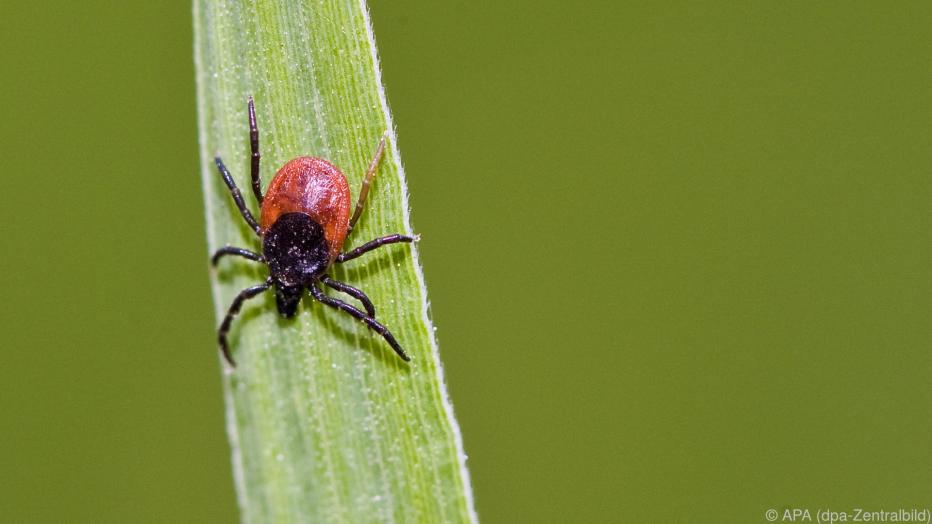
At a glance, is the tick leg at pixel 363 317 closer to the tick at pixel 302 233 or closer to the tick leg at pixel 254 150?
the tick at pixel 302 233

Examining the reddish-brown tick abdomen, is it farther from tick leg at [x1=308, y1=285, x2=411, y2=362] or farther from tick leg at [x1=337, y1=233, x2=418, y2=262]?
tick leg at [x1=308, y1=285, x2=411, y2=362]

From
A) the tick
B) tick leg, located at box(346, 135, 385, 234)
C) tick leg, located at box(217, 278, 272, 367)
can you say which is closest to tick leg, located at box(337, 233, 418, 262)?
the tick

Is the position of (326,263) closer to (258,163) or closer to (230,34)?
(258,163)

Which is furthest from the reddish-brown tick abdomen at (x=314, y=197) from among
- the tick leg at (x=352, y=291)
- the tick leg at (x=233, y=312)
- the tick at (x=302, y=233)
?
the tick leg at (x=233, y=312)

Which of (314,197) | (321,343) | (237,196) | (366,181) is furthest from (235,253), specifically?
(366,181)

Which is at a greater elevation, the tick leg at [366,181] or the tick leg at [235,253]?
the tick leg at [366,181]

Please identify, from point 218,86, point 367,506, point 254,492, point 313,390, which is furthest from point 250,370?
point 218,86

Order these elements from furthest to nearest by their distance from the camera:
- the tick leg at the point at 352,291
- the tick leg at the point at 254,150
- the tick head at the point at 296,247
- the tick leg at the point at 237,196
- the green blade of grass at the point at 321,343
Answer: the tick head at the point at 296,247, the tick leg at the point at 352,291, the tick leg at the point at 237,196, the tick leg at the point at 254,150, the green blade of grass at the point at 321,343
